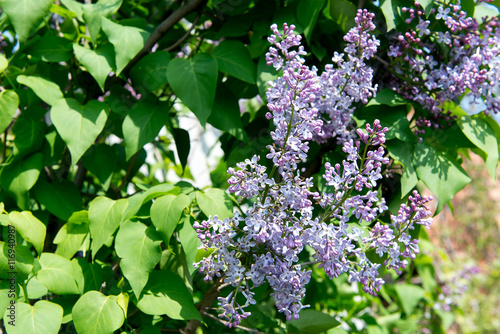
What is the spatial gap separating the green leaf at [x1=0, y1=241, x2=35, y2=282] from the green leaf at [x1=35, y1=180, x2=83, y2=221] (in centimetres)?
22

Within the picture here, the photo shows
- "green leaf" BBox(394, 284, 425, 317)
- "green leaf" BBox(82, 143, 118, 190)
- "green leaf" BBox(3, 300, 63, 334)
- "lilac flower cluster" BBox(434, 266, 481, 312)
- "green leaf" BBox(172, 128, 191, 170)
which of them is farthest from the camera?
"lilac flower cluster" BBox(434, 266, 481, 312)

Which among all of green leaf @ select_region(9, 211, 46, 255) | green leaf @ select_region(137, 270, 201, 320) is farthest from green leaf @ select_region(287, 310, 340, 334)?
green leaf @ select_region(9, 211, 46, 255)

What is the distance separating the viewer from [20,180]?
50.6 inches

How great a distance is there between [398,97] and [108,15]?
0.77m

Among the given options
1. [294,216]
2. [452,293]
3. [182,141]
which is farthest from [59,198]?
[452,293]

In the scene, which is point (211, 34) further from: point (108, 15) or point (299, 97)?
point (299, 97)

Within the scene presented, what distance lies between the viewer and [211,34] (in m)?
1.47

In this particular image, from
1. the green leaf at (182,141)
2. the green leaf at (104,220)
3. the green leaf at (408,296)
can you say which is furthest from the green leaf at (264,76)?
the green leaf at (408,296)

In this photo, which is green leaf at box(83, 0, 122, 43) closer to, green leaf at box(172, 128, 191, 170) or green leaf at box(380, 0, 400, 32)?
green leaf at box(172, 128, 191, 170)

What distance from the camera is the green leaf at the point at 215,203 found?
1.13 m

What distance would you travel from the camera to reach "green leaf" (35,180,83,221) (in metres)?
1.35

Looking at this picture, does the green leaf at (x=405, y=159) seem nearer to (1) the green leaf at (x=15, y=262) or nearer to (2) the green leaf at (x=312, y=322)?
(2) the green leaf at (x=312, y=322)

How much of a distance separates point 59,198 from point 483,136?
1.14 metres

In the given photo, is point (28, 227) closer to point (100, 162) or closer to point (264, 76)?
point (100, 162)
